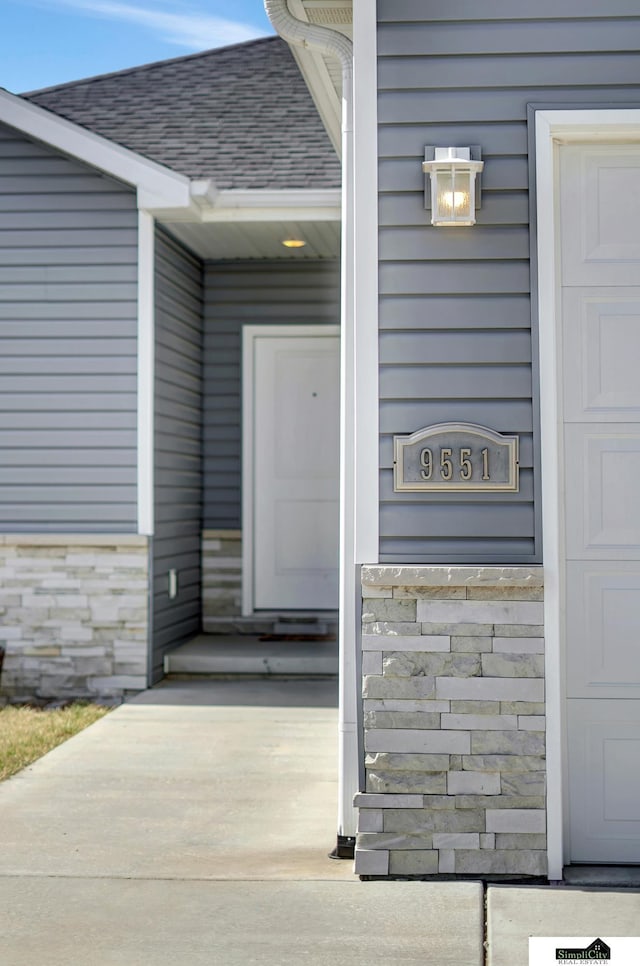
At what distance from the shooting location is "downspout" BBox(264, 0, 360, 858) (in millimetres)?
3764

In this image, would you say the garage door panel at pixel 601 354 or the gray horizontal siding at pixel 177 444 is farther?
the gray horizontal siding at pixel 177 444

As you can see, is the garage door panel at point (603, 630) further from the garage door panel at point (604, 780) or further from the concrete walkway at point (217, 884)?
the concrete walkway at point (217, 884)

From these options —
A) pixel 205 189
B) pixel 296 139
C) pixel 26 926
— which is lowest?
pixel 26 926

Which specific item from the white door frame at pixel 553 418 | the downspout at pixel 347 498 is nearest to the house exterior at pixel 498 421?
the white door frame at pixel 553 418

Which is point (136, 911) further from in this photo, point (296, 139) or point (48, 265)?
point (296, 139)

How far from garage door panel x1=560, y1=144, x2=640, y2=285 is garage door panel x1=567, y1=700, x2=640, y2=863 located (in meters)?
1.46

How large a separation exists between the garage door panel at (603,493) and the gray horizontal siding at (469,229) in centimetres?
23

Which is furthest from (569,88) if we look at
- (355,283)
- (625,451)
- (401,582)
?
(401,582)

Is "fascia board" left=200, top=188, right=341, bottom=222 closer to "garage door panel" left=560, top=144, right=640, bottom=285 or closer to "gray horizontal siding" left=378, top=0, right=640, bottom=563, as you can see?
"gray horizontal siding" left=378, top=0, right=640, bottom=563

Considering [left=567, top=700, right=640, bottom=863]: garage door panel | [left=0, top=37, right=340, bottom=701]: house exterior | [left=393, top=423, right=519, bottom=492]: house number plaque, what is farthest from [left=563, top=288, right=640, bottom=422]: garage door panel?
[left=0, top=37, right=340, bottom=701]: house exterior

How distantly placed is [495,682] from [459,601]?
289 millimetres

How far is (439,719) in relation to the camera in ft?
11.7

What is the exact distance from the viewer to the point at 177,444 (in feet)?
24.5

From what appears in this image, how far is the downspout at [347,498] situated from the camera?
3.76 metres
